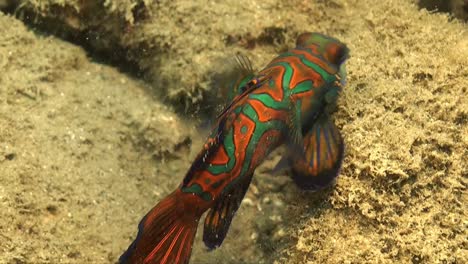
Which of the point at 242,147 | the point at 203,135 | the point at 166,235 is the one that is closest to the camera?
the point at 166,235

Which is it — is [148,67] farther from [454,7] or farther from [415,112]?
[454,7]

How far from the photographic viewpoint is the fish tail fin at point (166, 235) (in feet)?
8.76

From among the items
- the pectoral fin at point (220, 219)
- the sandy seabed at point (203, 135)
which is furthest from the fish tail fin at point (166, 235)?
the sandy seabed at point (203, 135)

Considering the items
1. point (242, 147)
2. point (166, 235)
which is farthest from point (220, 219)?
point (242, 147)

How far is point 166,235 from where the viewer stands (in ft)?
8.93

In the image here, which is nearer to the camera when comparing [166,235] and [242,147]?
[166,235]

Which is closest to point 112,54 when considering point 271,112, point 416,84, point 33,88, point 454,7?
point 33,88

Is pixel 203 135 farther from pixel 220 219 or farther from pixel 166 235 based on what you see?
pixel 166 235

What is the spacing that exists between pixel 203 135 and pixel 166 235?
76 cm

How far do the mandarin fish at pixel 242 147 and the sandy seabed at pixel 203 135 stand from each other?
23 centimetres

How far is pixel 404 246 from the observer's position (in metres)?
2.77

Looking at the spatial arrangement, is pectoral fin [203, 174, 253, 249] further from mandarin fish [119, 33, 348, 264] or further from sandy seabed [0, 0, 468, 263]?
sandy seabed [0, 0, 468, 263]

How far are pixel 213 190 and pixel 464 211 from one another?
65.1 inches

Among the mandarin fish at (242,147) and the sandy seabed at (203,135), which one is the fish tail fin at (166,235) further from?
the sandy seabed at (203,135)
